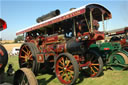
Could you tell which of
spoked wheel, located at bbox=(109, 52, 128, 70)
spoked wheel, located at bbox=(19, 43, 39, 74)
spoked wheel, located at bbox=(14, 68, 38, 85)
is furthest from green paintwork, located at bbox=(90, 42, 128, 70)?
spoked wheel, located at bbox=(14, 68, 38, 85)

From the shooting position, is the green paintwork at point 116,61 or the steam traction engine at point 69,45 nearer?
the steam traction engine at point 69,45

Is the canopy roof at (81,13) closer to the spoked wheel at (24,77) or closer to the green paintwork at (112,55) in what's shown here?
the green paintwork at (112,55)

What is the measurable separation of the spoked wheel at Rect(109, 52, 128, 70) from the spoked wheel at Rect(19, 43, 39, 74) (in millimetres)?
3202

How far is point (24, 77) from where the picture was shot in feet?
9.41

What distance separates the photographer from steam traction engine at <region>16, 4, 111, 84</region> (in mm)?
3916

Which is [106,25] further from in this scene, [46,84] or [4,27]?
[4,27]

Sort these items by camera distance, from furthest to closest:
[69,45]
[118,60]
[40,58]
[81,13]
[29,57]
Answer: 1. [118,60]
2. [29,57]
3. [40,58]
4. [69,45]
5. [81,13]

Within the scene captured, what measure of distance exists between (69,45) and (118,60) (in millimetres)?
2598

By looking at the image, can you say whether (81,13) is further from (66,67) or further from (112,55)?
(112,55)

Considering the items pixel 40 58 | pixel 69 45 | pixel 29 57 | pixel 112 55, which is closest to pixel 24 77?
pixel 69 45

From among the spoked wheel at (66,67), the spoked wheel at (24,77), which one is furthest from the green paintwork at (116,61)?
the spoked wheel at (24,77)

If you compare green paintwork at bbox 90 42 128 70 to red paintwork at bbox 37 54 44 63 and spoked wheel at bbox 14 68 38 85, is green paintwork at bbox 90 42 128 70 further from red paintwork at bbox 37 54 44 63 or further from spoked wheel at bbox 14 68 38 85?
spoked wheel at bbox 14 68 38 85

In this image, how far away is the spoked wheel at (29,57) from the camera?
5.02 m

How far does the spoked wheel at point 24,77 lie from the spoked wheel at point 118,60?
3994 mm
